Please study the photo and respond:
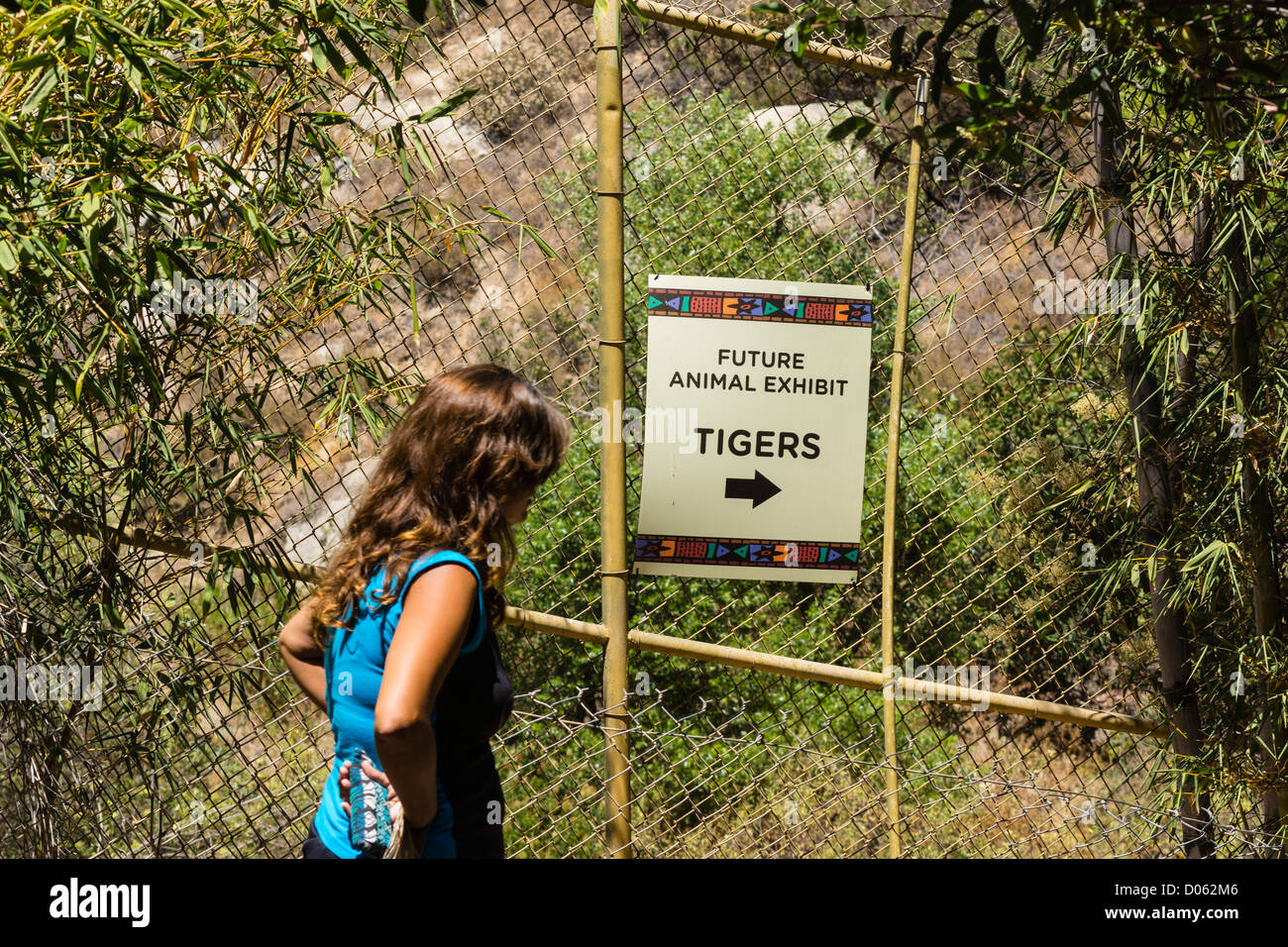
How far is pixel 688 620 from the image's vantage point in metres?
3.92

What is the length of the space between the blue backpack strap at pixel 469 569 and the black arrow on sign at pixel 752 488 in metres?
1.29

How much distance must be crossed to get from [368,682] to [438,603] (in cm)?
17

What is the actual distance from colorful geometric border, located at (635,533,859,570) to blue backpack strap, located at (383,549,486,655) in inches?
47.3

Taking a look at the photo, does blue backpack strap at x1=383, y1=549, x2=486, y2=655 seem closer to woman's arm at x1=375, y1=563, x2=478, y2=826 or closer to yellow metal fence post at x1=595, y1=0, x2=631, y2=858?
woman's arm at x1=375, y1=563, x2=478, y2=826

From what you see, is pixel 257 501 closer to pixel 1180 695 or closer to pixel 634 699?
pixel 634 699

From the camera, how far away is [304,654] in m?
1.59

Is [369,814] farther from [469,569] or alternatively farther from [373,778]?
[469,569]

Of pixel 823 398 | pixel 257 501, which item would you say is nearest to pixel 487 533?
pixel 257 501

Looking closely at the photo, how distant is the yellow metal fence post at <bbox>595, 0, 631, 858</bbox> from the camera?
2.36 metres

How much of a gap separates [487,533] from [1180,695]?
2.10 meters

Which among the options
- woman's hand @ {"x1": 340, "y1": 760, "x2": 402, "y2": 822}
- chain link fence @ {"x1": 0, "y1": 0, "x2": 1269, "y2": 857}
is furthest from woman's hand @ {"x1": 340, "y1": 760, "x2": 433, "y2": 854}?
chain link fence @ {"x1": 0, "y1": 0, "x2": 1269, "y2": 857}

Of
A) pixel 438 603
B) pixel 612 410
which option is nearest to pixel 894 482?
pixel 612 410

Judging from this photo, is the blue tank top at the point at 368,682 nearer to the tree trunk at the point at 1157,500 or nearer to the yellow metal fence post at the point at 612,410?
the yellow metal fence post at the point at 612,410
